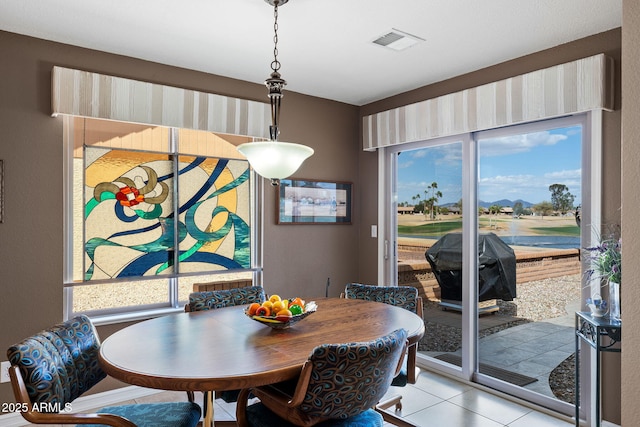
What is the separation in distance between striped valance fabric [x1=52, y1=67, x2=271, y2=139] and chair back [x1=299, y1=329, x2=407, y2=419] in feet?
7.88

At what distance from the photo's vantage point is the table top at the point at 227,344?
155 centimetres

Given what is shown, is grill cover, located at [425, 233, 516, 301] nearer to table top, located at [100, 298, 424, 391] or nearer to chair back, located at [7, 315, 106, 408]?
table top, located at [100, 298, 424, 391]

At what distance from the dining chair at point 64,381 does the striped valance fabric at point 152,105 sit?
1596 mm

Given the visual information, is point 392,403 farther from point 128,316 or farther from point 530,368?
point 128,316

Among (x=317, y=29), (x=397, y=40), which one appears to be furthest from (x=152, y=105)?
(x=397, y=40)

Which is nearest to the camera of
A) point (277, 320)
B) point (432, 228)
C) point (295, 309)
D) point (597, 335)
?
point (277, 320)

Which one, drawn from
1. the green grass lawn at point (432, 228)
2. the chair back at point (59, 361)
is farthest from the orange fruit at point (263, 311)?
the green grass lawn at point (432, 228)

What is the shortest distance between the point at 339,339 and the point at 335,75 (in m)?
2.35

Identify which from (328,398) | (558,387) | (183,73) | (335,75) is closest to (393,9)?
(335,75)

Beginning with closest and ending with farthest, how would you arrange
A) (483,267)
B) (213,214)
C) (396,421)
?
(396,421), (483,267), (213,214)

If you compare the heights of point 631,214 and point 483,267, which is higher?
point 631,214

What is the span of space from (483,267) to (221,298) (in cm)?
210

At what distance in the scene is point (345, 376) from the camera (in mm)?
1606

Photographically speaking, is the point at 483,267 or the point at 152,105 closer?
the point at 152,105
